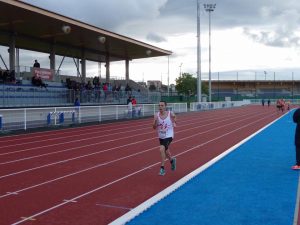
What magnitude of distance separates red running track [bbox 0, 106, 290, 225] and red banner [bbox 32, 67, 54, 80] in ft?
47.4

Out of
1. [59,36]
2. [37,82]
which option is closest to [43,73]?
[37,82]

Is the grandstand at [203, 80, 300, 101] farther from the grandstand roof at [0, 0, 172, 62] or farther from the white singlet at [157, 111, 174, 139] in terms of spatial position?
the white singlet at [157, 111, 174, 139]

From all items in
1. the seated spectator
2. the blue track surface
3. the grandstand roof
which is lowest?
the blue track surface

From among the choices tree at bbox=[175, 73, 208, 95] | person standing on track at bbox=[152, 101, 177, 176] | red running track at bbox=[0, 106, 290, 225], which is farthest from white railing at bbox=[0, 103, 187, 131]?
Answer: tree at bbox=[175, 73, 208, 95]

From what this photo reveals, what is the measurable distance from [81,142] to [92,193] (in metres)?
9.11

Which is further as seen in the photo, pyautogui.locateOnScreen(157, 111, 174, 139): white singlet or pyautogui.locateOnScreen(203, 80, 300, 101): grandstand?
pyautogui.locateOnScreen(203, 80, 300, 101): grandstand

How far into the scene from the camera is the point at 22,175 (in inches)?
380

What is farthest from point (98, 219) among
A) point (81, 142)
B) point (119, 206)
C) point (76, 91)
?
point (76, 91)

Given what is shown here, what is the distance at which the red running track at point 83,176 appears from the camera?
21.7ft

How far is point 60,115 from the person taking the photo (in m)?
24.7

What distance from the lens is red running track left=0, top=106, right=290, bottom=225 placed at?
21.7ft

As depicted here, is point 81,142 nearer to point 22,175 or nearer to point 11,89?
point 22,175

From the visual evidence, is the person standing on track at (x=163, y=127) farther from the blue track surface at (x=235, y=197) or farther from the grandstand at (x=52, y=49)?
the grandstand at (x=52, y=49)

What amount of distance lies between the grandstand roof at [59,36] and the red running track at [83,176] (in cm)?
1195
